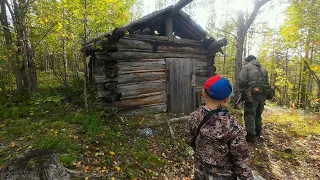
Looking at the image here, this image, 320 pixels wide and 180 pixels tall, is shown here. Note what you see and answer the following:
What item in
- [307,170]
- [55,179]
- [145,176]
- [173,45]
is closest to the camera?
[55,179]

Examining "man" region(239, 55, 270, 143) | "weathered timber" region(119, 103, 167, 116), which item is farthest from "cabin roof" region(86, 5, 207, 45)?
"man" region(239, 55, 270, 143)

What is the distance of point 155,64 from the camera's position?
813 cm

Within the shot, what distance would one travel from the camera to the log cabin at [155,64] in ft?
23.5

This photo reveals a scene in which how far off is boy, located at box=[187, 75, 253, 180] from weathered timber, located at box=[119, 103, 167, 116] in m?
5.37

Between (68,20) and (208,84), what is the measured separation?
6839 millimetres

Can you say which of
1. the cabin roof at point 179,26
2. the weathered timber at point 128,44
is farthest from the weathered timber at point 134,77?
the cabin roof at point 179,26

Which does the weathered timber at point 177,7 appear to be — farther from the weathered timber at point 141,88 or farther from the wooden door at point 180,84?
the weathered timber at point 141,88

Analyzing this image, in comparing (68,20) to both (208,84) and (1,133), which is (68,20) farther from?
(208,84)

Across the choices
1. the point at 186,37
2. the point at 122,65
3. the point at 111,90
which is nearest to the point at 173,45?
the point at 186,37

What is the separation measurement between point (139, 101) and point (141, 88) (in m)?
0.51

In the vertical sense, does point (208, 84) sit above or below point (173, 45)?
below

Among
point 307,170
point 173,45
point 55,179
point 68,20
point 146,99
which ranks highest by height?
point 68,20

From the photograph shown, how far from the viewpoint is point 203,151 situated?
2.28m

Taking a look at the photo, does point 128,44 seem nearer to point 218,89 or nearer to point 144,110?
point 144,110
